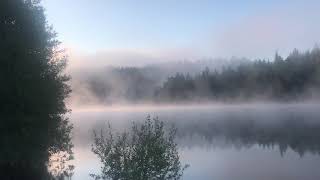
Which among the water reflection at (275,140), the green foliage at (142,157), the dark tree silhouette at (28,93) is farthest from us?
the water reflection at (275,140)

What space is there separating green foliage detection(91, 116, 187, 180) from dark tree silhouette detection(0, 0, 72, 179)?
286 inches

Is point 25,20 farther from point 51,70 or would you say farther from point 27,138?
point 27,138

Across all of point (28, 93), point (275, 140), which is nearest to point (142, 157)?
point (28, 93)

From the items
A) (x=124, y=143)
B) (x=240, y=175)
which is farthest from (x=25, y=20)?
(x=240, y=175)

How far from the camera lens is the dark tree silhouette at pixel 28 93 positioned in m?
25.8

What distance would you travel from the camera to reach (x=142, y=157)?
1938 centimetres

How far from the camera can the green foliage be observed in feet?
63.3

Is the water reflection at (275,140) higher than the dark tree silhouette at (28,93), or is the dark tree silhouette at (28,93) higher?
the dark tree silhouette at (28,93)

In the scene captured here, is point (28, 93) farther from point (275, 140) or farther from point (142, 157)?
point (275, 140)

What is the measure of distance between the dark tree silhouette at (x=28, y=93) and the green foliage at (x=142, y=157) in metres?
7.26

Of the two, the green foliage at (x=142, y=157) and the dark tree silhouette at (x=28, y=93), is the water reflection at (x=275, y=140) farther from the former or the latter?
the green foliage at (x=142, y=157)

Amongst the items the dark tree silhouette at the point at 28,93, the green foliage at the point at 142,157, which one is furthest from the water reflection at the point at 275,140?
the green foliage at the point at 142,157

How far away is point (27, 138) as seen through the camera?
26.4 meters

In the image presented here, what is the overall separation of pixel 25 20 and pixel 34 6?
1.77 metres
